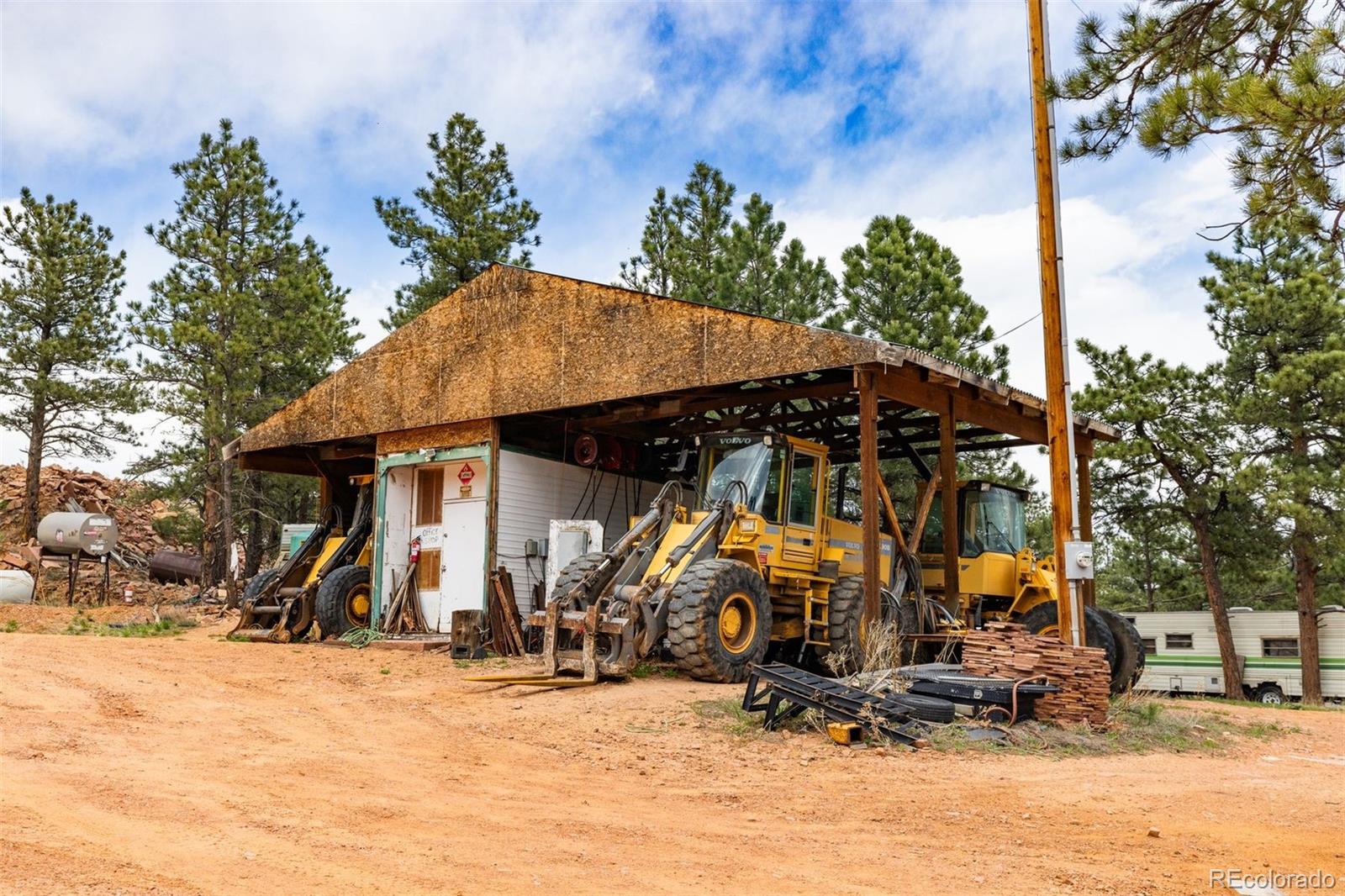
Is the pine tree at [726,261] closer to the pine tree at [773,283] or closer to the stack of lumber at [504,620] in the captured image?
the pine tree at [773,283]

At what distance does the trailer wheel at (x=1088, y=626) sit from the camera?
12.5 m

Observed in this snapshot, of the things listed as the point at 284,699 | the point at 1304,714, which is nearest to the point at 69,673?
the point at 284,699

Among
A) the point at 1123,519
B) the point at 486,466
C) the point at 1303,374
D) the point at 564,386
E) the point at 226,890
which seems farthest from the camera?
the point at 1123,519

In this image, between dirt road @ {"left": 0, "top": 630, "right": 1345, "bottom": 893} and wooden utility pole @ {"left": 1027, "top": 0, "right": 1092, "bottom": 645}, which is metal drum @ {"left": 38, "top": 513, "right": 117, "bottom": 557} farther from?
wooden utility pole @ {"left": 1027, "top": 0, "right": 1092, "bottom": 645}

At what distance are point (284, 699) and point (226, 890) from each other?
6.57 metres

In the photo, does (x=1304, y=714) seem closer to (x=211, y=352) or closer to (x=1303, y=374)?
(x=1303, y=374)

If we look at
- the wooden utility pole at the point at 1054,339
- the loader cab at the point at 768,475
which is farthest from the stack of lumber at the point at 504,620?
the wooden utility pole at the point at 1054,339

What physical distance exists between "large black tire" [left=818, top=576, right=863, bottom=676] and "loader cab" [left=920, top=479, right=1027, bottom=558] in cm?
329

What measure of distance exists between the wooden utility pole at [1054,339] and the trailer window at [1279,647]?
60.6 ft

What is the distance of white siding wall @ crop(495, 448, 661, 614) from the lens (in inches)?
639

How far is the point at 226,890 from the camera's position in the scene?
3994mm

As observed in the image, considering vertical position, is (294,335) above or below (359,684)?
above

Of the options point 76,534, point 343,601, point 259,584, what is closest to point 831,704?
point 343,601

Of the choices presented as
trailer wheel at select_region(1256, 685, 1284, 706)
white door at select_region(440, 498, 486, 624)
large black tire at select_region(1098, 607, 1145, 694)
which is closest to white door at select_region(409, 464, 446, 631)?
white door at select_region(440, 498, 486, 624)
